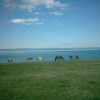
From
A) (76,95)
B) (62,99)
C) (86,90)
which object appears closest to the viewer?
(62,99)

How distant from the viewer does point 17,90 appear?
1487 cm

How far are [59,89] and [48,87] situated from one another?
101 centimetres

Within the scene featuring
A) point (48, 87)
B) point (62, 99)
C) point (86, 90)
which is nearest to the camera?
point (62, 99)

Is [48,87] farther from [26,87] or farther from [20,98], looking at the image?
[20,98]

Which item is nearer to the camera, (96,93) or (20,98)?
(20,98)

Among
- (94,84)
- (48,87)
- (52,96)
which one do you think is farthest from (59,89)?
(94,84)

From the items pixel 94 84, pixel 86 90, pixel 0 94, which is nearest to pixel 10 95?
pixel 0 94

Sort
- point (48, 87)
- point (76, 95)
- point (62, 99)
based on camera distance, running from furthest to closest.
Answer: point (48, 87) → point (76, 95) → point (62, 99)

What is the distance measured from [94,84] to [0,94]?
267 inches

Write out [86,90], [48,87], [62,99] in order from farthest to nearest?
1. [48,87]
2. [86,90]
3. [62,99]

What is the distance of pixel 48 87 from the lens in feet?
51.6

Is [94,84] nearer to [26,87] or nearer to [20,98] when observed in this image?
[26,87]

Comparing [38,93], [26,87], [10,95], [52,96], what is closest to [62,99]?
[52,96]

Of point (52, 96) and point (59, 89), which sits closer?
point (52, 96)
